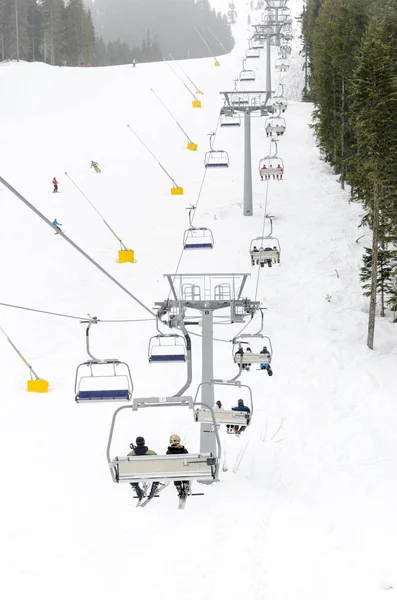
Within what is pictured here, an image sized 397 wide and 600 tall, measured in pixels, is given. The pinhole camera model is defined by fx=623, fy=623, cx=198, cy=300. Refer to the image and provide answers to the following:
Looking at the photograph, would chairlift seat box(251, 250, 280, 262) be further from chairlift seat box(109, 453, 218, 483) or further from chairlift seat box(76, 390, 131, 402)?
chairlift seat box(109, 453, 218, 483)

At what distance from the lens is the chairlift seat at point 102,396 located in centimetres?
1167

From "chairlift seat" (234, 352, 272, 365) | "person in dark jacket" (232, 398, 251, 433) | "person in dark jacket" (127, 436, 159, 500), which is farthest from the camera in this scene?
"chairlift seat" (234, 352, 272, 365)

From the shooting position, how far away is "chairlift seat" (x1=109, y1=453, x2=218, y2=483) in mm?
8820

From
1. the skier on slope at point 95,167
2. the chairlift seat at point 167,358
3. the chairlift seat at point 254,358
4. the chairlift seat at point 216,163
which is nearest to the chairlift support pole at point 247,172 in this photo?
the chairlift seat at point 216,163

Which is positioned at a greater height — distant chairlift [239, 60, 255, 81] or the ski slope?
distant chairlift [239, 60, 255, 81]

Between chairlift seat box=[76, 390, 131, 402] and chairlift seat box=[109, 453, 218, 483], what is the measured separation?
9.15 ft

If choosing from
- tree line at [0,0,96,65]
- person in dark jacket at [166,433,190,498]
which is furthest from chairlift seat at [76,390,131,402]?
tree line at [0,0,96,65]

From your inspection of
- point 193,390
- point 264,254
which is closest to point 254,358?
point 193,390

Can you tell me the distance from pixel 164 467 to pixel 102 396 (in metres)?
3.30

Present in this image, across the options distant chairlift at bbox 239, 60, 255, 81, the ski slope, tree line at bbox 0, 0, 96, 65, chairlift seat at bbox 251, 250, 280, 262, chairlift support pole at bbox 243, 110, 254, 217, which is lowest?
the ski slope

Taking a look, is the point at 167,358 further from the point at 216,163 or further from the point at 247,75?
the point at 247,75

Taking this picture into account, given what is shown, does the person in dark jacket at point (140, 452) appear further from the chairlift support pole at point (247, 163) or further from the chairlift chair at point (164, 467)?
the chairlift support pole at point (247, 163)

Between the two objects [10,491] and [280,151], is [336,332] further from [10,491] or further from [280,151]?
[280,151]

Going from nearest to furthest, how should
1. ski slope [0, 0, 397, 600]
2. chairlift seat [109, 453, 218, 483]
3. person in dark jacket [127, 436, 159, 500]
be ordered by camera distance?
chairlift seat [109, 453, 218, 483]
ski slope [0, 0, 397, 600]
person in dark jacket [127, 436, 159, 500]
